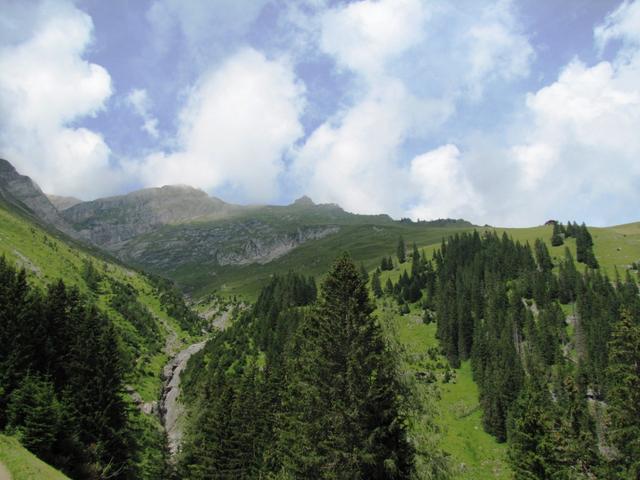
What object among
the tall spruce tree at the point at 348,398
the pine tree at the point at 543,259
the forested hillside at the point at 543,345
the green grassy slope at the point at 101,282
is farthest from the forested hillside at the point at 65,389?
the pine tree at the point at 543,259

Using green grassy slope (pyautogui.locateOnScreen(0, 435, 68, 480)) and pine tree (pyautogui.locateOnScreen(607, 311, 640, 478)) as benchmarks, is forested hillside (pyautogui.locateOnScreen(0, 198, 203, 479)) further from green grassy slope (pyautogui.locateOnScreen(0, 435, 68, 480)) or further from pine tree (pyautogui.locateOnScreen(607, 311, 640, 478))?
pine tree (pyautogui.locateOnScreen(607, 311, 640, 478))

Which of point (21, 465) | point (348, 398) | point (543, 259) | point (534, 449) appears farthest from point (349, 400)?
point (543, 259)

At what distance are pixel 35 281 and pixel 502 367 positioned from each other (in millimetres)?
115361

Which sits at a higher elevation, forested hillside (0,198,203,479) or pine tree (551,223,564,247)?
pine tree (551,223,564,247)

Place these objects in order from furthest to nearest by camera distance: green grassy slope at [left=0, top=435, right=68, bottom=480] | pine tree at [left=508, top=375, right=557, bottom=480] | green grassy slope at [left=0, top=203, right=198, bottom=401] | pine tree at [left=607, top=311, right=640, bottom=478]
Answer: green grassy slope at [left=0, top=203, right=198, bottom=401] < pine tree at [left=508, top=375, right=557, bottom=480] < pine tree at [left=607, top=311, right=640, bottom=478] < green grassy slope at [left=0, top=435, right=68, bottom=480]

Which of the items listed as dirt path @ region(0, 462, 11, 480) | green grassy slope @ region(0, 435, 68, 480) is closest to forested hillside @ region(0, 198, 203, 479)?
green grassy slope @ region(0, 435, 68, 480)

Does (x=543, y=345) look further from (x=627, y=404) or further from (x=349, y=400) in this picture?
(x=349, y=400)

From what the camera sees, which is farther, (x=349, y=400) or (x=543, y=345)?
(x=543, y=345)

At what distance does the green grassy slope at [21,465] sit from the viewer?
2317 cm

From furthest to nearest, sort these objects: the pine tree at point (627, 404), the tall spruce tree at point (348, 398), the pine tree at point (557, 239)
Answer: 1. the pine tree at point (557, 239)
2. the pine tree at point (627, 404)
3. the tall spruce tree at point (348, 398)

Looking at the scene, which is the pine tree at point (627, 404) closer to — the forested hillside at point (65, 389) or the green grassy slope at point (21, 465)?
the green grassy slope at point (21, 465)

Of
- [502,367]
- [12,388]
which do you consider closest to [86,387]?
[12,388]

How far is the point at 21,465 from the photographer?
24109 mm

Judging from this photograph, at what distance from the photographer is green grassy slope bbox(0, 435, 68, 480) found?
23172mm
